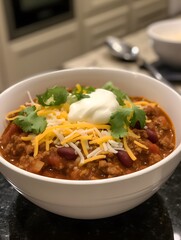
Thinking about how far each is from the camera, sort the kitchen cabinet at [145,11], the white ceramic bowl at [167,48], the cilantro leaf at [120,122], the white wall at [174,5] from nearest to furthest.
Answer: the cilantro leaf at [120,122] < the white ceramic bowl at [167,48] < the kitchen cabinet at [145,11] < the white wall at [174,5]

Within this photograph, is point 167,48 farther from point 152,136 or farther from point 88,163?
point 88,163

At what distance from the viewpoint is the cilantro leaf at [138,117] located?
0.73 m

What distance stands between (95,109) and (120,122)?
54mm

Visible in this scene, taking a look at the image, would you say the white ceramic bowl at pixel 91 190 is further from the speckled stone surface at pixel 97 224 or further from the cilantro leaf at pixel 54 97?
the cilantro leaf at pixel 54 97

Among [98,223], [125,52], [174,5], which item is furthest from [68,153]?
[174,5]

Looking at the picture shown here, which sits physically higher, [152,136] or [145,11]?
[152,136]

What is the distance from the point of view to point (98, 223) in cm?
Result: 70

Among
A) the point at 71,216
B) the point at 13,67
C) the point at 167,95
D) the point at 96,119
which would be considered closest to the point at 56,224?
the point at 71,216

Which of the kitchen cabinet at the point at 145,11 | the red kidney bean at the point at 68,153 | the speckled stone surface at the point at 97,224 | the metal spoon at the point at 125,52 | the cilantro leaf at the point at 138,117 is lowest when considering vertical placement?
the kitchen cabinet at the point at 145,11

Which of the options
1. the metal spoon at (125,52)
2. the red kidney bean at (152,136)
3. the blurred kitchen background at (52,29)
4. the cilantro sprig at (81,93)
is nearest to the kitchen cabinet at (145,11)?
the blurred kitchen background at (52,29)

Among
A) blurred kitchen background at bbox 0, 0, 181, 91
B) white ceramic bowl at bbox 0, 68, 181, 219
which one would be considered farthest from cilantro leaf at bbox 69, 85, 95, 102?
blurred kitchen background at bbox 0, 0, 181, 91

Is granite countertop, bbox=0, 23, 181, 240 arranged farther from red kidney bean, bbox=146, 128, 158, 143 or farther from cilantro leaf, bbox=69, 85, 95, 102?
cilantro leaf, bbox=69, 85, 95, 102

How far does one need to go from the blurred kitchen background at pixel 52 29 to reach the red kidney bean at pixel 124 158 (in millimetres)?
1632

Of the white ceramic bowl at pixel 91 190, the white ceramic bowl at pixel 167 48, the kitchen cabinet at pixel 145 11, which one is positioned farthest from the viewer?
the kitchen cabinet at pixel 145 11
